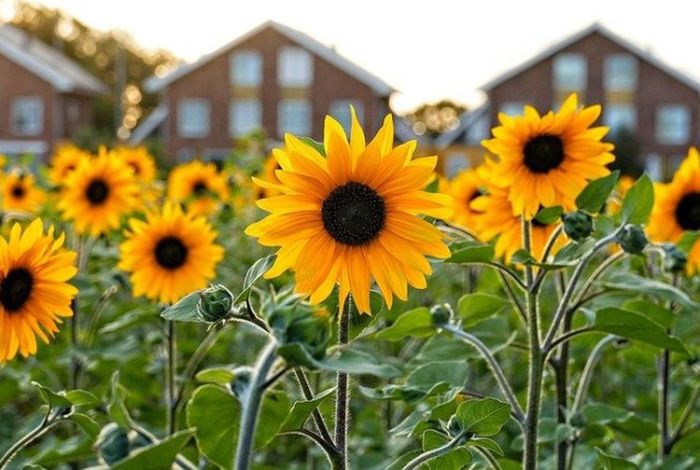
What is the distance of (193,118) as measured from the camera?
36812mm

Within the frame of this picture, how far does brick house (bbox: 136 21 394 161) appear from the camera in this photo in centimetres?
3625

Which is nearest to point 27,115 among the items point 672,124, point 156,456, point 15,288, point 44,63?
point 44,63

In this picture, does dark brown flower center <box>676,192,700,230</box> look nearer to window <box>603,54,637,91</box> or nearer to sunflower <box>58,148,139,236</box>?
sunflower <box>58,148,139,236</box>

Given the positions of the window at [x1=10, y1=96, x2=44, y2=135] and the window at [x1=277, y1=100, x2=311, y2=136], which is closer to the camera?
the window at [x1=277, y1=100, x2=311, y2=136]

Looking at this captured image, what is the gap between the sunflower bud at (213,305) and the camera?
1649 millimetres

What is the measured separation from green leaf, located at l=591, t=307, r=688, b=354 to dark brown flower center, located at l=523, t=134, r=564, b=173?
41 cm

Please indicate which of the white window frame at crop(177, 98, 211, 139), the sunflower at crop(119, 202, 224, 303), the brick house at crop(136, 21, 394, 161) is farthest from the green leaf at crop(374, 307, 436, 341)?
the white window frame at crop(177, 98, 211, 139)

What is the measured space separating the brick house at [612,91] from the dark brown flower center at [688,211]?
106 feet

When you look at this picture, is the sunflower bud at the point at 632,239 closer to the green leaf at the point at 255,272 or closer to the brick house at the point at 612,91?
the green leaf at the point at 255,272

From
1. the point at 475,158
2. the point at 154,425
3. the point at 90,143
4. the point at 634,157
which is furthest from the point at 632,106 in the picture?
the point at 154,425

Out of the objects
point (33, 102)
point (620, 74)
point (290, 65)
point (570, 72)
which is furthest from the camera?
point (33, 102)

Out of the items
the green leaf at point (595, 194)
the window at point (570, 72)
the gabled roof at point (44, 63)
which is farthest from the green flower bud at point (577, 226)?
the gabled roof at point (44, 63)

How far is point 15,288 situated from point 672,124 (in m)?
36.6

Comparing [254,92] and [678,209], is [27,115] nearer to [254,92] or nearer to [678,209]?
[254,92]
